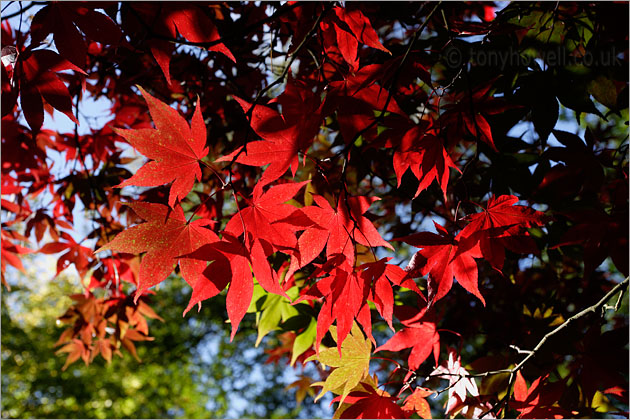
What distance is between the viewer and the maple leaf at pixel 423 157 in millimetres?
793

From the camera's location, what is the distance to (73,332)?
172cm

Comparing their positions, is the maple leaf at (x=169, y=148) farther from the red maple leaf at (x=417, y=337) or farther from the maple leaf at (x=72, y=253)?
the maple leaf at (x=72, y=253)

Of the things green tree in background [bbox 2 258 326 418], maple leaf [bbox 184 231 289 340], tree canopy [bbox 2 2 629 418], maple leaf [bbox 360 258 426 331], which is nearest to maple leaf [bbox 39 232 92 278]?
tree canopy [bbox 2 2 629 418]

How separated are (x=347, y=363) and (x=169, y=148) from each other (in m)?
0.51

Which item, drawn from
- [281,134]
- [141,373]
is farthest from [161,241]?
[141,373]

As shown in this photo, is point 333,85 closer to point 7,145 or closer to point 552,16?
point 552,16

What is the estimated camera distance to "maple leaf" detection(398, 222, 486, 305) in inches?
29.3

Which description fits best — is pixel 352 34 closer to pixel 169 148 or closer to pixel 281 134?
pixel 281 134

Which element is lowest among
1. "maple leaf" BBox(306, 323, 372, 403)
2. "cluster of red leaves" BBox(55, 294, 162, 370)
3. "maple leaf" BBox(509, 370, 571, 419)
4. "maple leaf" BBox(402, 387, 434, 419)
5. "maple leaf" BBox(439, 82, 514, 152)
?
"maple leaf" BBox(509, 370, 571, 419)

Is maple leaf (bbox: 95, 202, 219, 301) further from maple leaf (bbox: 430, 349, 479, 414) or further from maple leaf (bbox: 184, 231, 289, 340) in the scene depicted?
maple leaf (bbox: 430, 349, 479, 414)

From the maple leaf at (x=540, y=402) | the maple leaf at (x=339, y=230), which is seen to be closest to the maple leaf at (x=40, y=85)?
the maple leaf at (x=339, y=230)

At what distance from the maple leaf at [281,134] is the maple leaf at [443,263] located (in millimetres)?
242

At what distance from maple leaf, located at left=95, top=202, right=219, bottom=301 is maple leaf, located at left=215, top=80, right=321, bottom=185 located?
4.8 inches

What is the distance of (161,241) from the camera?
660mm
